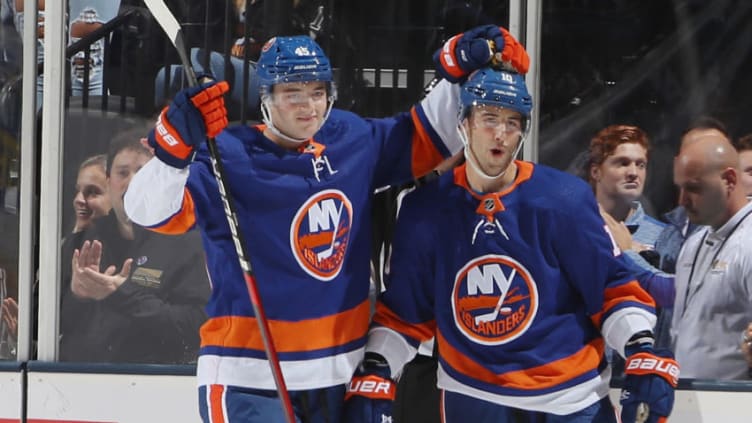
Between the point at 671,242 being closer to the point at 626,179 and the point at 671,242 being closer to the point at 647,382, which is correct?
the point at 626,179

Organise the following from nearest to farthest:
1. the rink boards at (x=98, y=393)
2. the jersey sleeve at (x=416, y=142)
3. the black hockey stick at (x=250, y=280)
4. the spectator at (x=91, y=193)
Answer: the black hockey stick at (x=250, y=280) → the jersey sleeve at (x=416, y=142) → the rink boards at (x=98, y=393) → the spectator at (x=91, y=193)

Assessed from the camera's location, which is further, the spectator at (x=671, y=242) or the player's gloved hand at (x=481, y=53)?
the spectator at (x=671, y=242)

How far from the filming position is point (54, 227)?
3.78m

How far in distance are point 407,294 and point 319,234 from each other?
9.6 inches

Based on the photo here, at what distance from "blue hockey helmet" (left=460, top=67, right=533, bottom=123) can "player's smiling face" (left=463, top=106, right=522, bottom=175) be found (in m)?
0.02

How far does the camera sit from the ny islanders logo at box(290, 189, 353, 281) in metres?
2.90

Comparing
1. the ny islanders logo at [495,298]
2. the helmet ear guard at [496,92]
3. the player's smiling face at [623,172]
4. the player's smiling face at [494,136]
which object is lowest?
the ny islanders logo at [495,298]

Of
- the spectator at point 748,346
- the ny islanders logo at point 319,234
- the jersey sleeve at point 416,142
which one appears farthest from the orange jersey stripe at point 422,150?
the spectator at point 748,346

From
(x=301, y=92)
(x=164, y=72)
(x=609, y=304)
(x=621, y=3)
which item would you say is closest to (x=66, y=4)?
(x=164, y=72)

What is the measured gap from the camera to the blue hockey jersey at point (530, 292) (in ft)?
9.34

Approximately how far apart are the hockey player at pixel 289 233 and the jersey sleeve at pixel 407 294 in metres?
0.07

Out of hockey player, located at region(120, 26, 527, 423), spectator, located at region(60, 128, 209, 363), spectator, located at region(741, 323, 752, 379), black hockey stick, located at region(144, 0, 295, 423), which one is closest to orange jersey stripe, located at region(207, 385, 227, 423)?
hockey player, located at region(120, 26, 527, 423)

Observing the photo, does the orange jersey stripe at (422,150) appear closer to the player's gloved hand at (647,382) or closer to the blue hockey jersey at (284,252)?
the blue hockey jersey at (284,252)

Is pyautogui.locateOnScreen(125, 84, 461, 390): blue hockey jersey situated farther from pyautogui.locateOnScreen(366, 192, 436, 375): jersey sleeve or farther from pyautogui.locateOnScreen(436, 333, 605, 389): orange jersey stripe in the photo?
pyautogui.locateOnScreen(436, 333, 605, 389): orange jersey stripe
